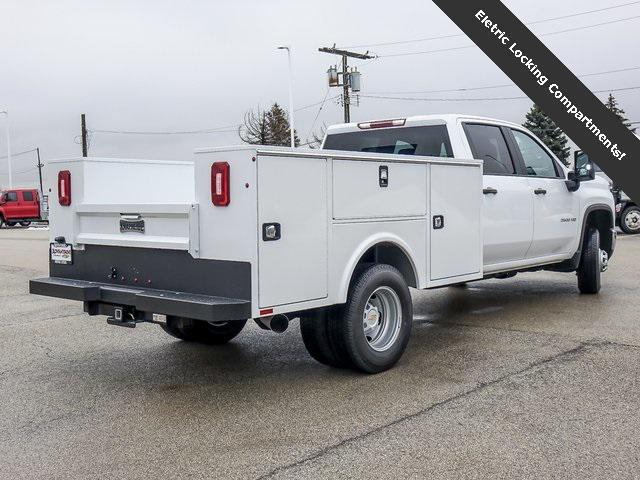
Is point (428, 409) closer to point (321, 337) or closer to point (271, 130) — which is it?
point (321, 337)

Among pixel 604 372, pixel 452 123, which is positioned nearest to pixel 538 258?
pixel 452 123

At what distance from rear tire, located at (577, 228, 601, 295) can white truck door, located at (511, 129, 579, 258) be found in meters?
0.50

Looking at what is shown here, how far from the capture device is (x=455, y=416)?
4.75 m

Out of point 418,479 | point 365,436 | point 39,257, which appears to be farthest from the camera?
point 39,257

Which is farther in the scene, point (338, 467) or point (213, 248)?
point (213, 248)

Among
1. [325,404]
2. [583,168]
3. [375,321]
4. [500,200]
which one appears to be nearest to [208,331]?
[375,321]

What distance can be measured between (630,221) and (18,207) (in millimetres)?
28587

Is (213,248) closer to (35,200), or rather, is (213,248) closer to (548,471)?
(548,471)

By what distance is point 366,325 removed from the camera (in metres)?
5.79

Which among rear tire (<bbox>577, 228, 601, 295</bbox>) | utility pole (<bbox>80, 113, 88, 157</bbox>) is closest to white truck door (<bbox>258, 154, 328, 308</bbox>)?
rear tire (<bbox>577, 228, 601, 295</bbox>)

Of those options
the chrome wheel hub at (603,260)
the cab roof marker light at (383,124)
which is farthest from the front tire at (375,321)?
the chrome wheel hub at (603,260)

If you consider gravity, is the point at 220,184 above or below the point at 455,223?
above

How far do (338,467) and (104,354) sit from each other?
141 inches

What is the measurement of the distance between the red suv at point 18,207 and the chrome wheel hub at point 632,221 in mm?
28108
